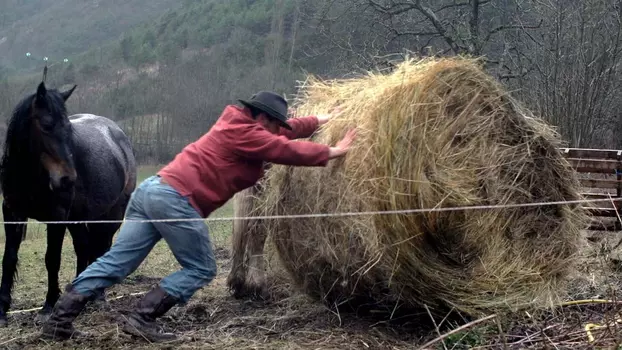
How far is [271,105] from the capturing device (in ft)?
16.6

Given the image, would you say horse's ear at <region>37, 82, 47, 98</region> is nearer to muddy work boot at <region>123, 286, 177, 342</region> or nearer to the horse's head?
the horse's head

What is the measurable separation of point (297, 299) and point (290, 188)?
1041 mm

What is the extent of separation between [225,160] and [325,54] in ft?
54.6

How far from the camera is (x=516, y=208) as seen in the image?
485 cm

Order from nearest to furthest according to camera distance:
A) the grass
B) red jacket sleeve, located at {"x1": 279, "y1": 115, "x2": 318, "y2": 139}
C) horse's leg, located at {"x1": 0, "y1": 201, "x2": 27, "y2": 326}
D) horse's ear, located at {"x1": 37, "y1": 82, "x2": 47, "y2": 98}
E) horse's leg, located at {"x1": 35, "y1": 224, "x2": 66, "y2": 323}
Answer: the grass → red jacket sleeve, located at {"x1": 279, "y1": 115, "x2": 318, "y2": 139} → horse's ear, located at {"x1": 37, "y1": 82, "x2": 47, "y2": 98} → horse's leg, located at {"x1": 0, "y1": 201, "x2": 27, "y2": 326} → horse's leg, located at {"x1": 35, "y1": 224, "x2": 66, "y2": 323}

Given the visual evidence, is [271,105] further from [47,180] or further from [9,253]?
[9,253]

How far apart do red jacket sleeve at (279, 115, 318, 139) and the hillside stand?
66.3 meters

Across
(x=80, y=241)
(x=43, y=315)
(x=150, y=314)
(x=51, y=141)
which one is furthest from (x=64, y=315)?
(x=80, y=241)

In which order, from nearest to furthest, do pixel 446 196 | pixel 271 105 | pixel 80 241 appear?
pixel 446 196 → pixel 271 105 → pixel 80 241

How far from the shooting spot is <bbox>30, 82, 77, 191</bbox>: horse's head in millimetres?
6004

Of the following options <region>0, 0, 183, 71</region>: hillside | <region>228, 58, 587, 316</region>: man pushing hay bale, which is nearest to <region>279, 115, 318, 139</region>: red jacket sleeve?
<region>228, 58, 587, 316</region>: man pushing hay bale

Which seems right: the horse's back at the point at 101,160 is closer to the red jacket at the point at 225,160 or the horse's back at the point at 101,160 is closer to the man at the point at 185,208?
the man at the point at 185,208

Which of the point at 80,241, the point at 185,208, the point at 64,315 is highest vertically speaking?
the point at 185,208

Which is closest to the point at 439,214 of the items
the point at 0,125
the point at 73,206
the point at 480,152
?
the point at 480,152
